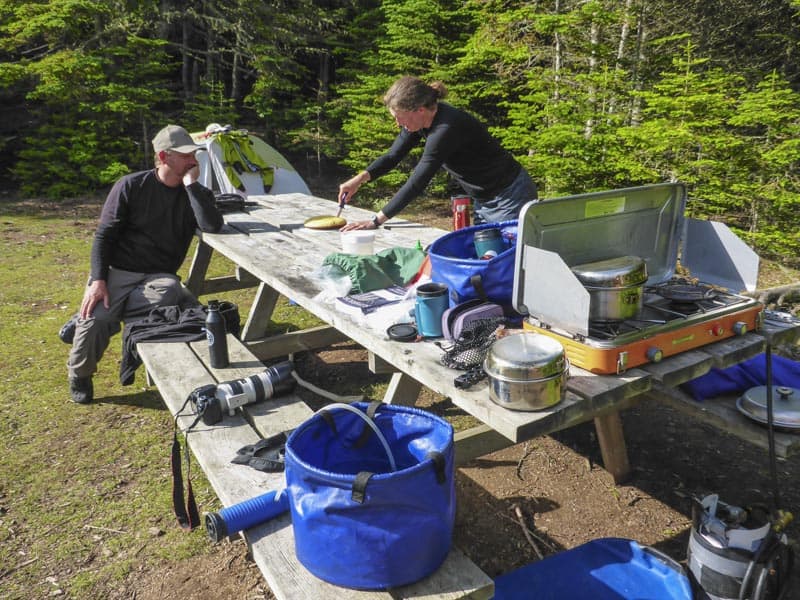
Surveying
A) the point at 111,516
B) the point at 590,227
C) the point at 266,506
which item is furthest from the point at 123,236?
the point at 590,227

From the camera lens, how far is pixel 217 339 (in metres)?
2.95

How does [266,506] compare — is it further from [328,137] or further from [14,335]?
[328,137]

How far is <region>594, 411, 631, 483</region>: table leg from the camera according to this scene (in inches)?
116

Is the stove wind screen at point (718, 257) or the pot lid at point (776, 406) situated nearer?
the pot lid at point (776, 406)

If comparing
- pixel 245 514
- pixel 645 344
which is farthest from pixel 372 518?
pixel 645 344

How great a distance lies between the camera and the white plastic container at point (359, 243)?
321cm

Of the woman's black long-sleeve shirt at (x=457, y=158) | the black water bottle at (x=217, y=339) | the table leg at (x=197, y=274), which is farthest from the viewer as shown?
the table leg at (x=197, y=274)

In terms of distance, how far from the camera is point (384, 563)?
5.02 feet

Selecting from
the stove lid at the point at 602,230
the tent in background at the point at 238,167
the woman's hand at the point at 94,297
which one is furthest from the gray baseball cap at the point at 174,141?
the tent in background at the point at 238,167

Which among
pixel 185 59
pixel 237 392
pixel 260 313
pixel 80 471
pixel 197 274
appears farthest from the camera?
pixel 185 59

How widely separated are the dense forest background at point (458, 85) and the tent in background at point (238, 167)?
8.34 feet

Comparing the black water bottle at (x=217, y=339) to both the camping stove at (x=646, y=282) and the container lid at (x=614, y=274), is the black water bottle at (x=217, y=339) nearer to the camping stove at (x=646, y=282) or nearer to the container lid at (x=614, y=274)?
the camping stove at (x=646, y=282)

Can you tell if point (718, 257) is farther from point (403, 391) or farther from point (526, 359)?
point (403, 391)

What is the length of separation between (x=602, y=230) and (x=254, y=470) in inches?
57.8
